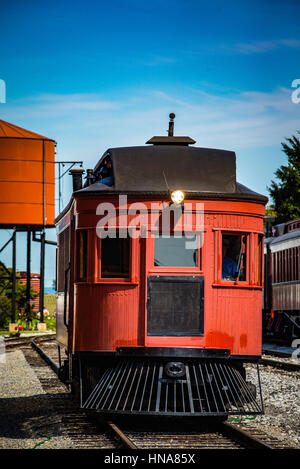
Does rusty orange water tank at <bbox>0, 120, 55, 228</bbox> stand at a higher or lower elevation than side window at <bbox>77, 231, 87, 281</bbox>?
higher

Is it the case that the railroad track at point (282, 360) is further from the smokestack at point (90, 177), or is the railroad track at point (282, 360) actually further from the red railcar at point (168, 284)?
the red railcar at point (168, 284)

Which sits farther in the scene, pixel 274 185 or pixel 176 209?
pixel 274 185

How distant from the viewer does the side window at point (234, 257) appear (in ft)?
29.1

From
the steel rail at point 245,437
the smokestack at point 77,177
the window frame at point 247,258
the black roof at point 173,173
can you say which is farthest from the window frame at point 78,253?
the smokestack at point 77,177

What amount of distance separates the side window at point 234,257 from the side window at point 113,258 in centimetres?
115

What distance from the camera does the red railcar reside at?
8.36m

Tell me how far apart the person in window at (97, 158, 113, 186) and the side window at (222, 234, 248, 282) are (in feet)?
4.88

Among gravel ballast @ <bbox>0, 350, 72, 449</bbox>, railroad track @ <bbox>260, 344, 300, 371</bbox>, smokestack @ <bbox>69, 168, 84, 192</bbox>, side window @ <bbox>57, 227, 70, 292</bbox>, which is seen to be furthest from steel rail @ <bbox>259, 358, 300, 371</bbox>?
smokestack @ <bbox>69, 168, 84, 192</bbox>

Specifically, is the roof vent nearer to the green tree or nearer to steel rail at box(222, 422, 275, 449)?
steel rail at box(222, 422, 275, 449)
